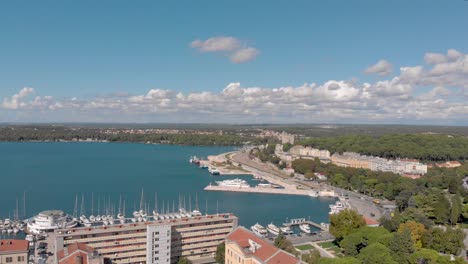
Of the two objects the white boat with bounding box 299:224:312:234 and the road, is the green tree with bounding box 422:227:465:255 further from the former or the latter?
the road

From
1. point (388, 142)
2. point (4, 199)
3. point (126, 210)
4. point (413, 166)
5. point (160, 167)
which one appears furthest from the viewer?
point (388, 142)

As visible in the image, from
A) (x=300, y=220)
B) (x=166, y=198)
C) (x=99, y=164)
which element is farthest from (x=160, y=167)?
(x=300, y=220)

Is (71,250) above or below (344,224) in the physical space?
above

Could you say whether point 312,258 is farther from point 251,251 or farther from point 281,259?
point 281,259

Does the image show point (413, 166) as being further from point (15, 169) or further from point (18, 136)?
point (18, 136)

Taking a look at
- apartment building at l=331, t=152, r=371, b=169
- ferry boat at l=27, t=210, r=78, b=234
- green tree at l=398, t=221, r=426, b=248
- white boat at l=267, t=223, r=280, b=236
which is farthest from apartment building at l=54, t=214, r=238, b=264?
apartment building at l=331, t=152, r=371, b=169

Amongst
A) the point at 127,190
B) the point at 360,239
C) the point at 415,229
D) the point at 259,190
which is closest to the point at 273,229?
the point at 360,239
